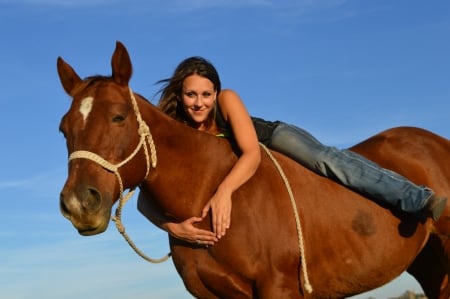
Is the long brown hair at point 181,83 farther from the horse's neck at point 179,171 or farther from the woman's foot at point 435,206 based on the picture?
the woman's foot at point 435,206

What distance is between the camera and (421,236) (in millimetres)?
6910

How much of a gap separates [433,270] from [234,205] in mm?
3102

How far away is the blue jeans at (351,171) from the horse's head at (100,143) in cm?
165

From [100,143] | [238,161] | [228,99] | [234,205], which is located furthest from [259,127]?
[100,143]

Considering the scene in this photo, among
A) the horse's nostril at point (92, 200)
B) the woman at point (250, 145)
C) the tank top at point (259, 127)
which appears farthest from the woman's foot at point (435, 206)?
the horse's nostril at point (92, 200)

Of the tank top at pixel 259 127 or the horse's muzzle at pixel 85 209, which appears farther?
the tank top at pixel 259 127

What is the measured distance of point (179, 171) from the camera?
5.87 meters

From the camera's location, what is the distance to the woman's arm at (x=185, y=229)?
573 centimetres

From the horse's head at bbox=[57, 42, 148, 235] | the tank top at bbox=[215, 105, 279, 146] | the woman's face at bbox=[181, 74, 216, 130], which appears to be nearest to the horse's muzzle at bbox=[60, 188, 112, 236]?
the horse's head at bbox=[57, 42, 148, 235]

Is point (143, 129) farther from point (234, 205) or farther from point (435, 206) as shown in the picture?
point (435, 206)

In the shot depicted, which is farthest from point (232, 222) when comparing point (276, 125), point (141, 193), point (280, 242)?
point (276, 125)

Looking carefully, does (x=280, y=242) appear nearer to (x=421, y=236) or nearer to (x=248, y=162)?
(x=248, y=162)

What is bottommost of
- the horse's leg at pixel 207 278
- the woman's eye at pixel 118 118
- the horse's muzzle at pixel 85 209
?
the horse's leg at pixel 207 278

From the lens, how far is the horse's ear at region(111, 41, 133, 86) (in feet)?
18.0
